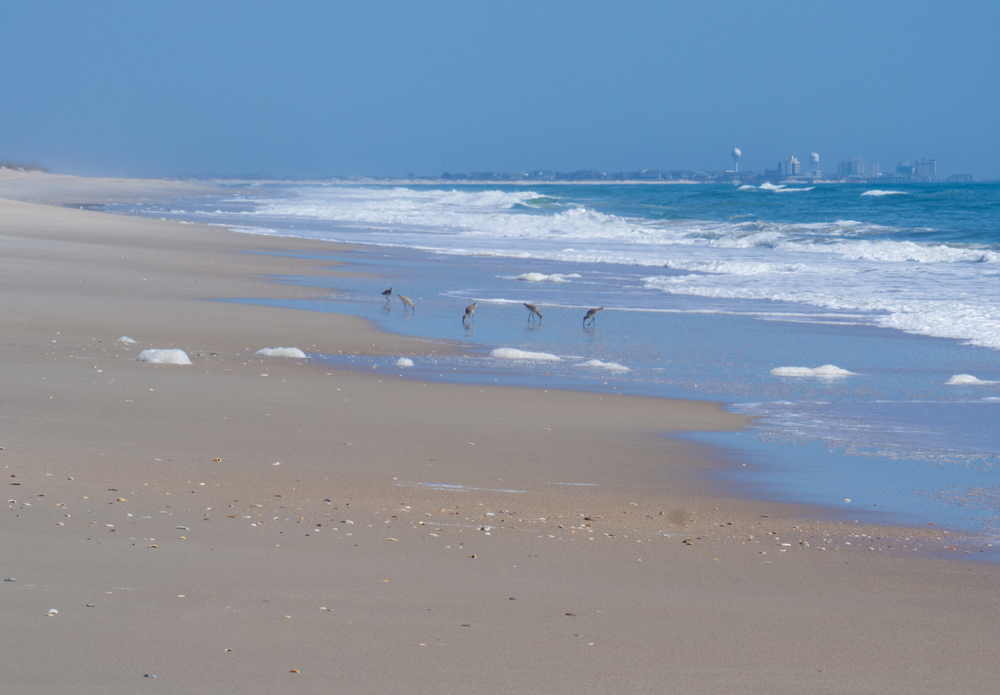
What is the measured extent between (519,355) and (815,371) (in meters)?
2.69

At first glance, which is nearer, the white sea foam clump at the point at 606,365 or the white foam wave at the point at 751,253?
the white sea foam clump at the point at 606,365

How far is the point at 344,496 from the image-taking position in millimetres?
4883

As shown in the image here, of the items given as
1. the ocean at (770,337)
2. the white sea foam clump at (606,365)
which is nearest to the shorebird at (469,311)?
the ocean at (770,337)

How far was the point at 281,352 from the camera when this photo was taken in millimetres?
8969

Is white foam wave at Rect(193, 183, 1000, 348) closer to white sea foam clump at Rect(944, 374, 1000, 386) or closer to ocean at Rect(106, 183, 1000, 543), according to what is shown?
ocean at Rect(106, 183, 1000, 543)

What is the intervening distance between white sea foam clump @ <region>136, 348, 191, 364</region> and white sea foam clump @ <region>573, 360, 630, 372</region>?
3444mm

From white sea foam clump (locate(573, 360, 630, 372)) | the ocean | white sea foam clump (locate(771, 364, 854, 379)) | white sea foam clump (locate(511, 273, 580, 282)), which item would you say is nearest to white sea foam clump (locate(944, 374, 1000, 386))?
the ocean

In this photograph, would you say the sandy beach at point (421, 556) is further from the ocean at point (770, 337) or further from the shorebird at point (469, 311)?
the shorebird at point (469, 311)

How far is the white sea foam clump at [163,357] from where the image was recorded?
811cm

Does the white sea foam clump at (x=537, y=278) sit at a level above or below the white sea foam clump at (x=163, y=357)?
above

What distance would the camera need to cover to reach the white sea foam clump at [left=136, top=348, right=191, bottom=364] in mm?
8109

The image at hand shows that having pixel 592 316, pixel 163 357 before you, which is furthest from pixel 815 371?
pixel 163 357

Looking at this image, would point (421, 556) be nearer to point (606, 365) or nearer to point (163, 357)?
point (163, 357)

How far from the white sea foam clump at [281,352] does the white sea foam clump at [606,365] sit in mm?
2496
